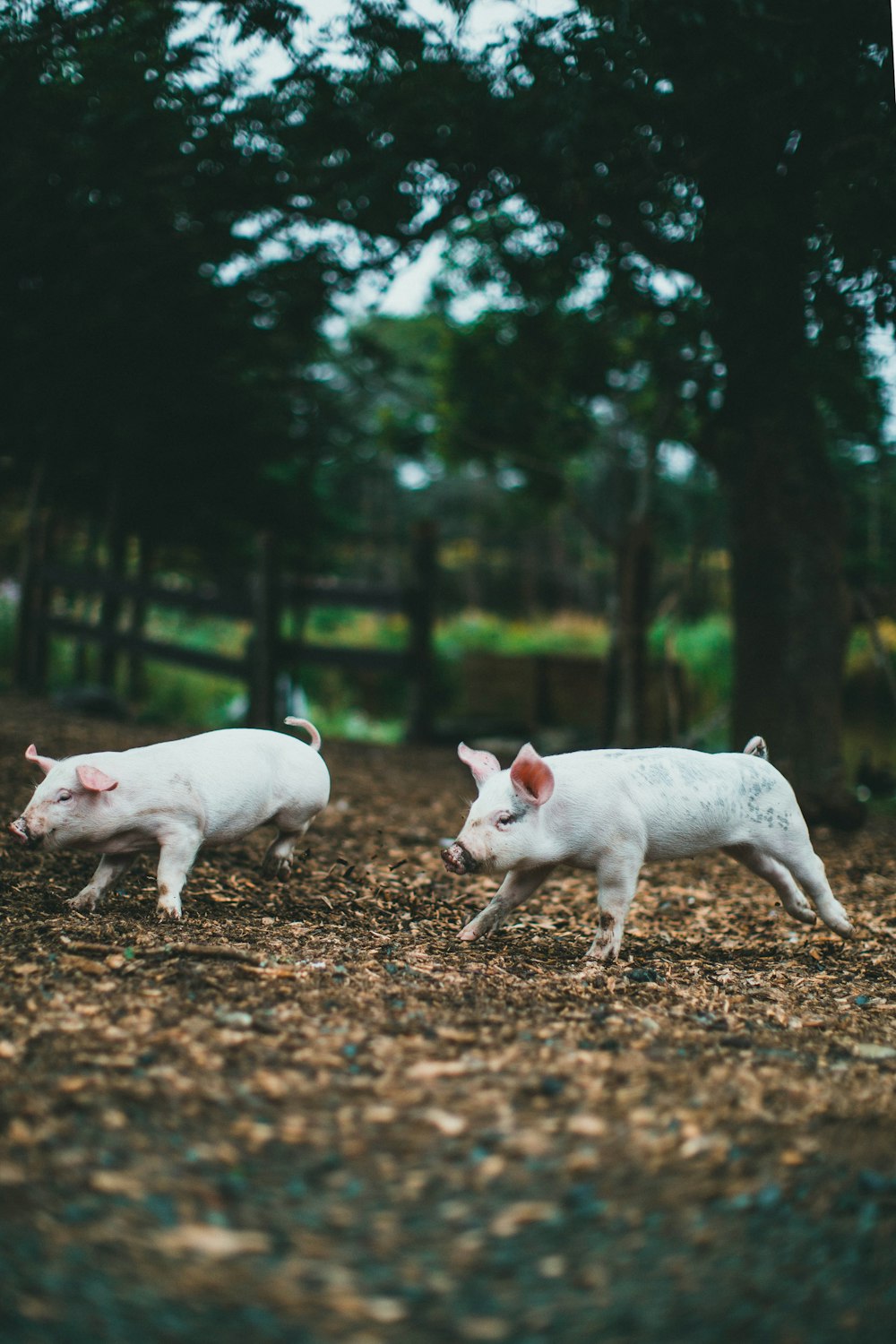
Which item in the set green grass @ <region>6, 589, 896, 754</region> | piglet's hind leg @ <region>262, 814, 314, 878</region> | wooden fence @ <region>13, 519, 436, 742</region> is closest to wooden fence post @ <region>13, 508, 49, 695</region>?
wooden fence @ <region>13, 519, 436, 742</region>

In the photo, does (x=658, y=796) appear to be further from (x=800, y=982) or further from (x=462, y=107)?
(x=462, y=107)

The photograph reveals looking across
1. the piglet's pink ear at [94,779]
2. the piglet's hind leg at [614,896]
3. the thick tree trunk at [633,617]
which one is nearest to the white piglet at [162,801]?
the piglet's pink ear at [94,779]

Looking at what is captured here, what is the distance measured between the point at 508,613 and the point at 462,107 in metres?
18.4

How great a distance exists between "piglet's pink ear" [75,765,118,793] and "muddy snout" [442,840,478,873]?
3.15 ft

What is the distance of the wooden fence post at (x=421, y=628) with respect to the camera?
8.36 meters

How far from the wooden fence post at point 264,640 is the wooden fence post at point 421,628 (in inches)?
41.8

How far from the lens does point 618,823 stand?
3.02 metres

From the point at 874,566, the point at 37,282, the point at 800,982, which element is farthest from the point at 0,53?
the point at 874,566

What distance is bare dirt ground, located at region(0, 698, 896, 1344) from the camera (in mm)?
1541

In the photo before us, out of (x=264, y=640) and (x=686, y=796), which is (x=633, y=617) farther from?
(x=686, y=796)

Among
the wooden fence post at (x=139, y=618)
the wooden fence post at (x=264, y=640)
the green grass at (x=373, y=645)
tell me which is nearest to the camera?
the wooden fence post at (x=264, y=640)

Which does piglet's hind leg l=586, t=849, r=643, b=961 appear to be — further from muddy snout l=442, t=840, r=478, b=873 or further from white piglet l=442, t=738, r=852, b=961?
muddy snout l=442, t=840, r=478, b=873

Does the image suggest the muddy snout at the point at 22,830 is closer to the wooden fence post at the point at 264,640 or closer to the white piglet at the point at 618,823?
the white piglet at the point at 618,823

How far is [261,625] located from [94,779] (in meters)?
5.06
